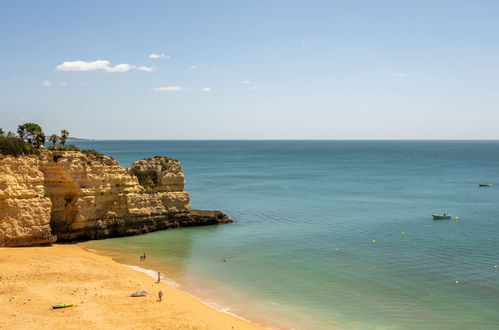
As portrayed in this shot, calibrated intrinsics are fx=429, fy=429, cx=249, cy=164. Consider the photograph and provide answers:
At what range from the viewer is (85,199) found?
125 feet

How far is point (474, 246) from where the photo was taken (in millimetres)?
37625

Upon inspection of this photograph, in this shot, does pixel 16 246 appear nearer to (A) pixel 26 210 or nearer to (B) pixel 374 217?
(A) pixel 26 210

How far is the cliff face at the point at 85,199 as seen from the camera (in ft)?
111

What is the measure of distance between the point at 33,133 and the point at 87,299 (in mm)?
20811

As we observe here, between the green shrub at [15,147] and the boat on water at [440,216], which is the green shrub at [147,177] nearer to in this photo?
the green shrub at [15,147]

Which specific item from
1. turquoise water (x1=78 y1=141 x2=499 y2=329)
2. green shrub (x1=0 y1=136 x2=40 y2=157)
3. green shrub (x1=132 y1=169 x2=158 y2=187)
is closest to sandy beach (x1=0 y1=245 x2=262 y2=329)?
turquoise water (x1=78 y1=141 x2=499 y2=329)

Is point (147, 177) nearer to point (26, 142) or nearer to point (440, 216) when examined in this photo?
point (26, 142)

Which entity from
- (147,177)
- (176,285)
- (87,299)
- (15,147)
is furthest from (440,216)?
(15,147)

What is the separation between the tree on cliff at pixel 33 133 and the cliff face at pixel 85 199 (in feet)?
10.7

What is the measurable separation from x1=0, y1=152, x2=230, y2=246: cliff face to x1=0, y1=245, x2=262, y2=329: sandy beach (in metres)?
3.12

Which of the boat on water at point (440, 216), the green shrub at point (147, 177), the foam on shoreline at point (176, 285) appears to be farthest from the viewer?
the boat on water at point (440, 216)

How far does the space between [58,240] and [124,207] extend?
651cm

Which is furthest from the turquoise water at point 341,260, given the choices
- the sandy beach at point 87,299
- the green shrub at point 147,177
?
the green shrub at point 147,177

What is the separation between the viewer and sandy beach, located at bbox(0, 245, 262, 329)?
71.0 ft
